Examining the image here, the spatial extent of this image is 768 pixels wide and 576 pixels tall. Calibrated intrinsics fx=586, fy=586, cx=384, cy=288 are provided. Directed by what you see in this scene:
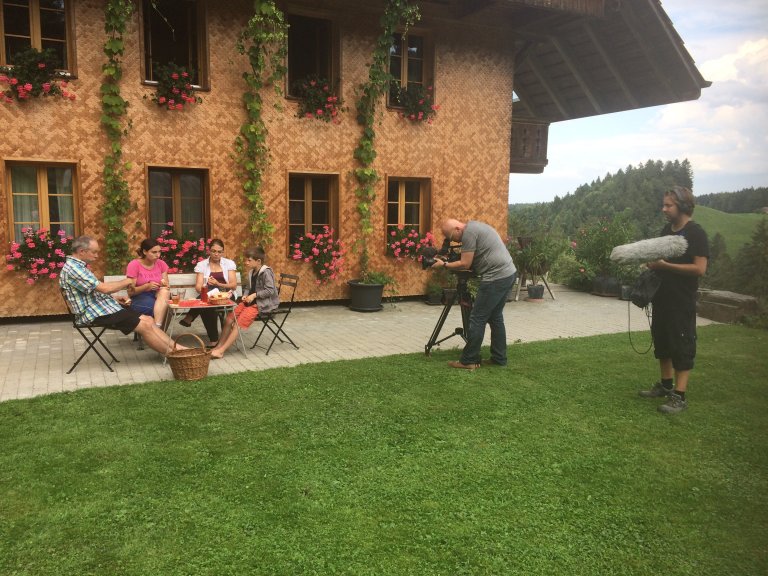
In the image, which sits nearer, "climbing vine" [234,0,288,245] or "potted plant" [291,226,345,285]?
"climbing vine" [234,0,288,245]

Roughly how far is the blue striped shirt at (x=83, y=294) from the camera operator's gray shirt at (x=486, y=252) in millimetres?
3902

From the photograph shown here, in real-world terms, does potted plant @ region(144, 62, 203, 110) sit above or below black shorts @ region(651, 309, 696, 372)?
above

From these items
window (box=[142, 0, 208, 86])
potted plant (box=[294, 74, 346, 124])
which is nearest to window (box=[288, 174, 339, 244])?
potted plant (box=[294, 74, 346, 124])

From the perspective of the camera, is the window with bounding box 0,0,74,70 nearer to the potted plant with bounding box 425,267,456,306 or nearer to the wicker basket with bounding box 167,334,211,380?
the wicker basket with bounding box 167,334,211,380

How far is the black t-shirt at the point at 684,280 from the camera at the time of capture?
16.3 ft

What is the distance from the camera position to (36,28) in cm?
859

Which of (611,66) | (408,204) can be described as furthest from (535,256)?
(611,66)

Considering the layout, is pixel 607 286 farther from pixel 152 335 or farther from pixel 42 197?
pixel 42 197

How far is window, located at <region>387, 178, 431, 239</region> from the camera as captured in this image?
1162 centimetres

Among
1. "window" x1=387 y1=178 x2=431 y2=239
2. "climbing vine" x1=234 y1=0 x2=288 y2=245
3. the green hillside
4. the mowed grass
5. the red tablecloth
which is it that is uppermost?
"climbing vine" x1=234 y1=0 x2=288 y2=245

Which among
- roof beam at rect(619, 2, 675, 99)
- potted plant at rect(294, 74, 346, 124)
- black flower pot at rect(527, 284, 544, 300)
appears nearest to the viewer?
potted plant at rect(294, 74, 346, 124)

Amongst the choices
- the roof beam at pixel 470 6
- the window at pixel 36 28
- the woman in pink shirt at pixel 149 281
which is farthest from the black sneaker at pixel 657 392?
the window at pixel 36 28

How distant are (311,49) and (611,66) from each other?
23.6 ft

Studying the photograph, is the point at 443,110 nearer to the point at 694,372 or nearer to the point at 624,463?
the point at 694,372
